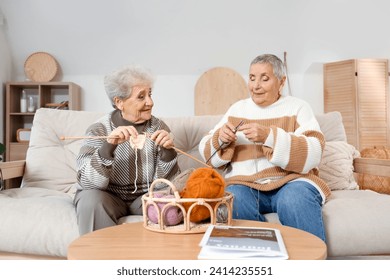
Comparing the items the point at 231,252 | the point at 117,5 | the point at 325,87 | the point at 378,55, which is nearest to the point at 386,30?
the point at 378,55

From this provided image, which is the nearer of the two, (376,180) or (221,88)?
(376,180)

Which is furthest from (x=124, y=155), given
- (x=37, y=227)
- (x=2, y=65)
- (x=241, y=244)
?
(x=2, y=65)

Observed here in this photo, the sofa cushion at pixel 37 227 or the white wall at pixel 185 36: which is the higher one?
the white wall at pixel 185 36

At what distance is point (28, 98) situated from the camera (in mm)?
3646

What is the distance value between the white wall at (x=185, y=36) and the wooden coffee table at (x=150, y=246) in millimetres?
2672

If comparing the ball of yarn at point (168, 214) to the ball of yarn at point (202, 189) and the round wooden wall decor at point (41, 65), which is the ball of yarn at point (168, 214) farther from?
the round wooden wall decor at point (41, 65)

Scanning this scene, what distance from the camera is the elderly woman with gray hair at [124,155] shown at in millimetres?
1323

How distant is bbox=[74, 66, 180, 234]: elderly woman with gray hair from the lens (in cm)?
132

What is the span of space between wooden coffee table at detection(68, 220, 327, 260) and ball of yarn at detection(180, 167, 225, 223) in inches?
1.9

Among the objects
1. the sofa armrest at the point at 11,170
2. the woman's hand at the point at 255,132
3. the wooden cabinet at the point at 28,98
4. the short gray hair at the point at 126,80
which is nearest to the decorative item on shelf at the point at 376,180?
the woman's hand at the point at 255,132

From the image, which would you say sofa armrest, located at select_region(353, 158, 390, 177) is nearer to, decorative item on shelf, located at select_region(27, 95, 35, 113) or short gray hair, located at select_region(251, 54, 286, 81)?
short gray hair, located at select_region(251, 54, 286, 81)

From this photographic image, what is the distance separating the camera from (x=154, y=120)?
5.06ft

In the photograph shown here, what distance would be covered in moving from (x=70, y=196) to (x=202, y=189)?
869 millimetres

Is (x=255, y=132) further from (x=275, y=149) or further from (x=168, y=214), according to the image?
(x=168, y=214)
